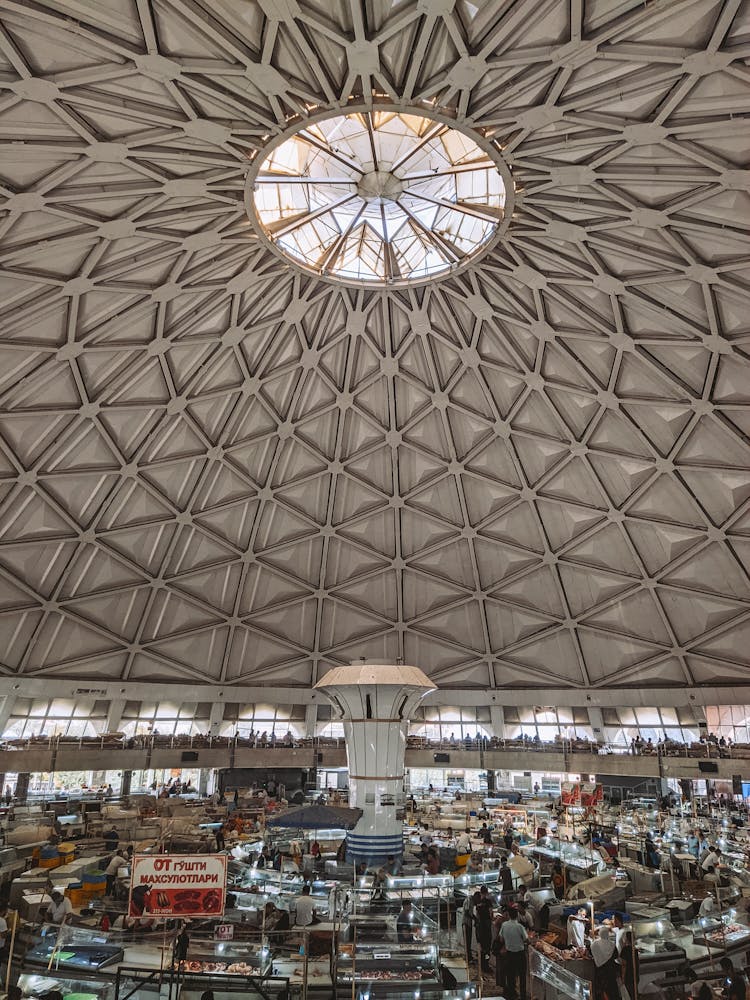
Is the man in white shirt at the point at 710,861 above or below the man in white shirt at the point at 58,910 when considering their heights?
above

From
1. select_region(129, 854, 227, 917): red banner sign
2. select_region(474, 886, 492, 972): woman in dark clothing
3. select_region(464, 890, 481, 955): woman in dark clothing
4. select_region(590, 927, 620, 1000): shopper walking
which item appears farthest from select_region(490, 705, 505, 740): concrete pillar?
select_region(129, 854, 227, 917): red banner sign

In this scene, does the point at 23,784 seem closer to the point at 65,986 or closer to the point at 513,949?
the point at 65,986

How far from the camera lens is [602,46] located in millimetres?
19375

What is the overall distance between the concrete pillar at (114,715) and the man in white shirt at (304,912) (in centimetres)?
3334

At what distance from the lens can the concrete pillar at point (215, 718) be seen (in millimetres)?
48656

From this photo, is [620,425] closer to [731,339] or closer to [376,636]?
[731,339]

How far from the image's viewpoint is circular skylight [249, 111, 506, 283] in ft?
85.9

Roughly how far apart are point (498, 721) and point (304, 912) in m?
34.7

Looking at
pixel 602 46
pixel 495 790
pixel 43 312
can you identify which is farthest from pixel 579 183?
pixel 495 790

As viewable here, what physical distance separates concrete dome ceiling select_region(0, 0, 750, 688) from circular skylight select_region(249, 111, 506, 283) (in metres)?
1.24

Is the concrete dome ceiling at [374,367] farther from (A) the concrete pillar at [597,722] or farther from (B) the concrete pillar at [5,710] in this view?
(A) the concrete pillar at [597,722]

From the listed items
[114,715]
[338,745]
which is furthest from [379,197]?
[114,715]

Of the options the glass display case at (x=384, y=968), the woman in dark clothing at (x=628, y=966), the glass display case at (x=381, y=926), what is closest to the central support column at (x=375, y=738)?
the glass display case at (x=381, y=926)

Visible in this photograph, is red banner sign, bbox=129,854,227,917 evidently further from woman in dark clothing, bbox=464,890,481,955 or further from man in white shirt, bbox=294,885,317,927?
woman in dark clothing, bbox=464,890,481,955
